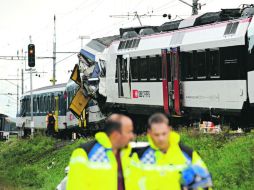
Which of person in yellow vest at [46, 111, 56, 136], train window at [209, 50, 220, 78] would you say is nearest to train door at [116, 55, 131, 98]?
train window at [209, 50, 220, 78]

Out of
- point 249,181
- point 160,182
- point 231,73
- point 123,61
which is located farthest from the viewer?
point 123,61

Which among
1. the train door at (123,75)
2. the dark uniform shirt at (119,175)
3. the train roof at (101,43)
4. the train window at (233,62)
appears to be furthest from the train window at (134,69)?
the dark uniform shirt at (119,175)

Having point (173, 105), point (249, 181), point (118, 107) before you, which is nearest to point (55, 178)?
point (173, 105)

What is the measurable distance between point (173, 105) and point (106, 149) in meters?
18.2

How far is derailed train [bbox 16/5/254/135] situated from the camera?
2131 centimetres

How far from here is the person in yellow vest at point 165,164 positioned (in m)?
6.54

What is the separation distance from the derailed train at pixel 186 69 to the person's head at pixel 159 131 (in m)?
14.0

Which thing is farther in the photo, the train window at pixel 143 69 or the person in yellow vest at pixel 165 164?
the train window at pixel 143 69

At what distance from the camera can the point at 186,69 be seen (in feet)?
80.2

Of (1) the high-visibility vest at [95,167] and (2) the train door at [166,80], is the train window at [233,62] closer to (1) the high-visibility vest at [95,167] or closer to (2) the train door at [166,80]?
(2) the train door at [166,80]

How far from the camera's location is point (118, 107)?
98.8 feet

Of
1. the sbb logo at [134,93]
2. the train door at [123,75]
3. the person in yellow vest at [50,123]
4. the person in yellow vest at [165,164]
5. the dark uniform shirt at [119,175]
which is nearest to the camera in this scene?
the person in yellow vest at [165,164]

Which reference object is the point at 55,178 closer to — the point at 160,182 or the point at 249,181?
the point at 249,181

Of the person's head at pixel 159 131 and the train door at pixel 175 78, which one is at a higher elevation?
the train door at pixel 175 78
